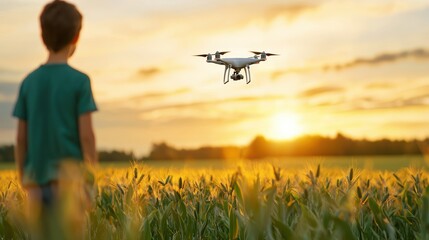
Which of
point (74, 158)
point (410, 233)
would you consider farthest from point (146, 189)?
point (410, 233)

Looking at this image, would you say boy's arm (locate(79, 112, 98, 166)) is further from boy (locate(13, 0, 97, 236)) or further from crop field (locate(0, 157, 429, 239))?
crop field (locate(0, 157, 429, 239))

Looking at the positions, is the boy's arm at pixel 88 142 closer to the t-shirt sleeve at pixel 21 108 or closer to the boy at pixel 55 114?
the boy at pixel 55 114

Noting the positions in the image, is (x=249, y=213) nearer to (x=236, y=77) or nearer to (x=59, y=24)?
(x=59, y=24)

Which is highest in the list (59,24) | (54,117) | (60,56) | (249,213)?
(59,24)

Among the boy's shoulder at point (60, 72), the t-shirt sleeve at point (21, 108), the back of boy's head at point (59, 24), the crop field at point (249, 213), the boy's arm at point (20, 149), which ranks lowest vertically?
the crop field at point (249, 213)

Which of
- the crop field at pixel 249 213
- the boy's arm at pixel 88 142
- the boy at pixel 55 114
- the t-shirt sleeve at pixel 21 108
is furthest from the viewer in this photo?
the t-shirt sleeve at pixel 21 108

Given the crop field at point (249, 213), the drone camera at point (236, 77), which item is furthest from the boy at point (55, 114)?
the drone camera at point (236, 77)

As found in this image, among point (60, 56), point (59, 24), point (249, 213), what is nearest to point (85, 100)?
point (60, 56)
